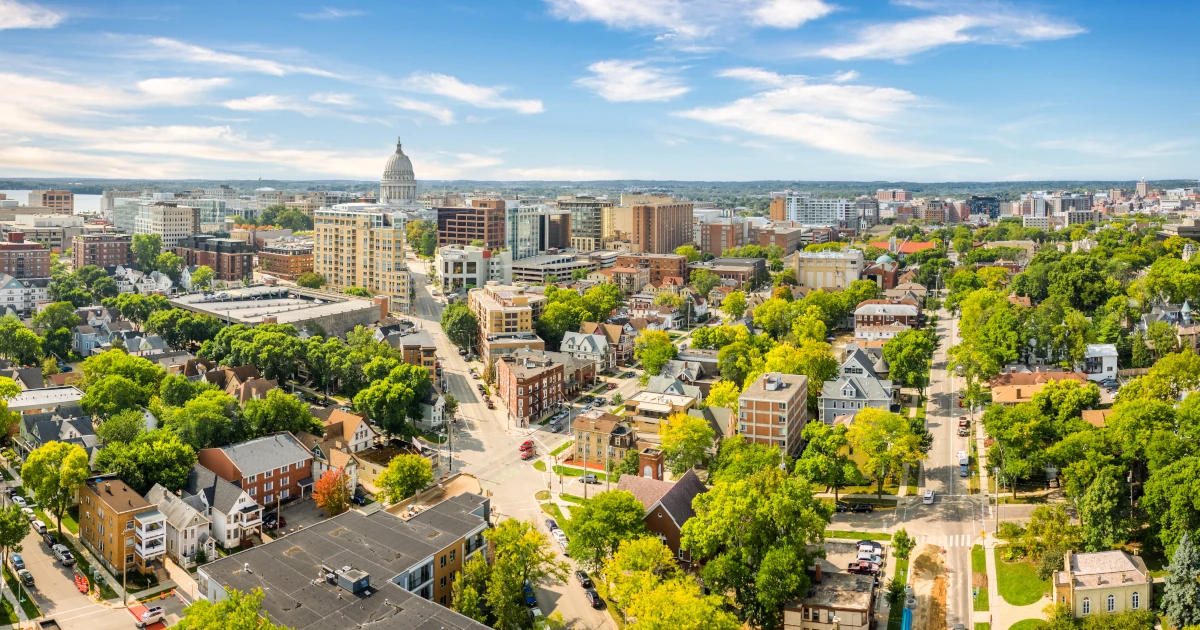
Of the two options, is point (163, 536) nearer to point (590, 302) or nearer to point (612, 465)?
point (612, 465)

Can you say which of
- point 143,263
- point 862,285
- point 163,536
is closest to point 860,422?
point 163,536

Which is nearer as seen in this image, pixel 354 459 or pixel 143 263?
pixel 354 459

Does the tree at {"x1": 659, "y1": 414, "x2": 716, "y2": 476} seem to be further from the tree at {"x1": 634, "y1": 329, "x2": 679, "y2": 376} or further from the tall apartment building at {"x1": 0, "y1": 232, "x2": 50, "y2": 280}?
the tall apartment building at {"x1": 0, "y1": 232, "x2": 50, "y2": 280}

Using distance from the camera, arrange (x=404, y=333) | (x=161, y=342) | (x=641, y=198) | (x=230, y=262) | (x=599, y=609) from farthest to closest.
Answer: (x=641, y=198), (x=230, y=262), (x=404, y=333), (x=161, y=342), (x=599, y=609)

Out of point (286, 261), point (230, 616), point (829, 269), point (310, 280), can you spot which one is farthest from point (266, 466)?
point (829, 269)

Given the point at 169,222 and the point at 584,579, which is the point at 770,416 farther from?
the point at 169,222

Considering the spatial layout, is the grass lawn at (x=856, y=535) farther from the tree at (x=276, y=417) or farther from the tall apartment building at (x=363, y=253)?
the tall apartment building at (x=363, y=253)

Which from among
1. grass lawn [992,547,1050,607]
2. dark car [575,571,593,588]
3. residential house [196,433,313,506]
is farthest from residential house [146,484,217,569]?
grass lawn [992,547,1050,607]

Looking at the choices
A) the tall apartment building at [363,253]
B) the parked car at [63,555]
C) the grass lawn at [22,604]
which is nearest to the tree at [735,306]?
the tall apartment building at [363,253]
